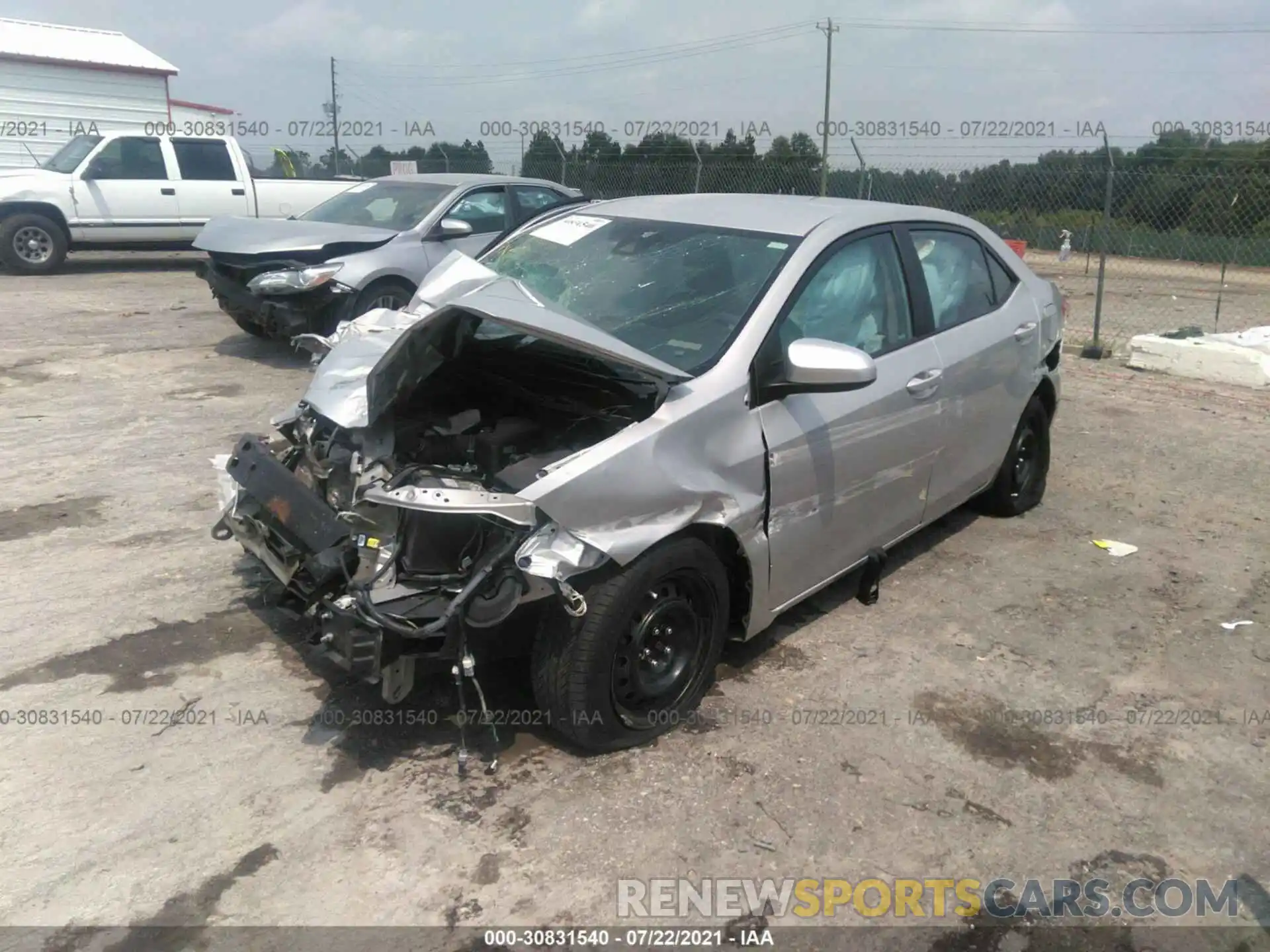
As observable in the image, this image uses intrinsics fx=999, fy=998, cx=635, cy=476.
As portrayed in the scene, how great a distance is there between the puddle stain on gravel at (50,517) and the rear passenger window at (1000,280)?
485 cm

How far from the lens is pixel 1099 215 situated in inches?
672

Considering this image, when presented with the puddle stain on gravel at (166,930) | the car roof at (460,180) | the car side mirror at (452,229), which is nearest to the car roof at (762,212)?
the puddle stain on gravel at (166,930)

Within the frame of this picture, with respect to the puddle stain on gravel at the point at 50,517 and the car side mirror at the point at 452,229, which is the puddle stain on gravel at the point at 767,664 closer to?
the puddle stain on gravel at the point at 50,517

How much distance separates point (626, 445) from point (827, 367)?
2.60 feet

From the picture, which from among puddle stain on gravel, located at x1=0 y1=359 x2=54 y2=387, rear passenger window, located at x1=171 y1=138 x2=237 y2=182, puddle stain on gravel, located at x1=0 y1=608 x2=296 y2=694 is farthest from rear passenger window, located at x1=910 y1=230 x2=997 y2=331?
rear passenger window, located at x1=171 y1=138 x2=237 y2=182

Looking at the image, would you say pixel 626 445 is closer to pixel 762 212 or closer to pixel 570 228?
Answer: pixel 762 212

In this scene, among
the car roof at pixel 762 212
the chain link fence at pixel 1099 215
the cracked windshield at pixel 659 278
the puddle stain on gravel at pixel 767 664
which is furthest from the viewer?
the chain link fence at pixel 1099 215

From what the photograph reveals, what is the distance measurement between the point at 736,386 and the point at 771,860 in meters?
1.55

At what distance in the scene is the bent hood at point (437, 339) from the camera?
3245 mm

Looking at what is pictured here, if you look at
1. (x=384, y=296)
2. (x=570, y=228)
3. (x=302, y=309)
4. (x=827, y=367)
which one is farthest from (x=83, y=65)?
(x=827, y=367)

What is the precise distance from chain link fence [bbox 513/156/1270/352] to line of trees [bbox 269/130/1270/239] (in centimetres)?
3

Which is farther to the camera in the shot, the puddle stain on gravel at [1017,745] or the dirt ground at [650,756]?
the puddle stain on gravel at [1017,745]

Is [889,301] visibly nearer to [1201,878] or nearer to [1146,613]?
[1146,613]

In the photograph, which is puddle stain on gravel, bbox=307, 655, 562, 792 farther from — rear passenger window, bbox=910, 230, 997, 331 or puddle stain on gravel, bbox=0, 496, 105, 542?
rear passenger window, bbox=910, 230, 997, 331
